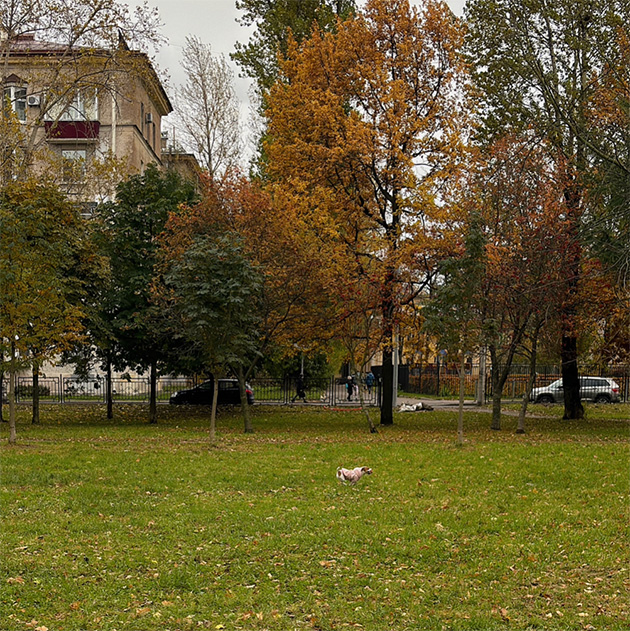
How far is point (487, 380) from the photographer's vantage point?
39.5 metres

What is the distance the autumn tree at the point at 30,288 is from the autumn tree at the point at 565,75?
34.7 feet

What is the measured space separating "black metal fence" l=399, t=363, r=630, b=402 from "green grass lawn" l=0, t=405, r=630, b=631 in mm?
21866

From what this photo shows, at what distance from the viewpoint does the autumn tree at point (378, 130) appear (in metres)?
22.5

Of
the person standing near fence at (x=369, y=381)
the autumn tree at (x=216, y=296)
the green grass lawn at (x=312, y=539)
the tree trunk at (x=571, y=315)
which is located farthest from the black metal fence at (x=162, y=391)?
the green grass lawn at (x=312, y=539)

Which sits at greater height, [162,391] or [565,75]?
[565,75]

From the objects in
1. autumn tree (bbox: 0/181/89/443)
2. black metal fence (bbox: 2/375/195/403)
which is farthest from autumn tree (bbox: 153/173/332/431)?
black metal fence (bbox: 2/375/195/403)

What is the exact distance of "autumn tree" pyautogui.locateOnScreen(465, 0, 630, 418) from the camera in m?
14.5

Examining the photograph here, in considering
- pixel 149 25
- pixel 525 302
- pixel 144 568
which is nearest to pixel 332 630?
pixel 144 568

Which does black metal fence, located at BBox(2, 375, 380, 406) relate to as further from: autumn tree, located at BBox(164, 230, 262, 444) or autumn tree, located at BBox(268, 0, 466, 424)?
autumn tree, located at BBox(164, 230, 262, 444)

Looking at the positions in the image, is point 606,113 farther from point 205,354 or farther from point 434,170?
point 205,354

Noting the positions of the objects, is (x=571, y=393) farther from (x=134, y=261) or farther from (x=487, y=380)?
(x=134, y=261)

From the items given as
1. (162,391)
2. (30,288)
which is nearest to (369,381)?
(162,391)

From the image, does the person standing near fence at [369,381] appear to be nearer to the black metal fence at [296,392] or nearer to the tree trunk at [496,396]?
the black metal fence at [296,392]

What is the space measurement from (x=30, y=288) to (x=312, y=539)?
10.4 metres
